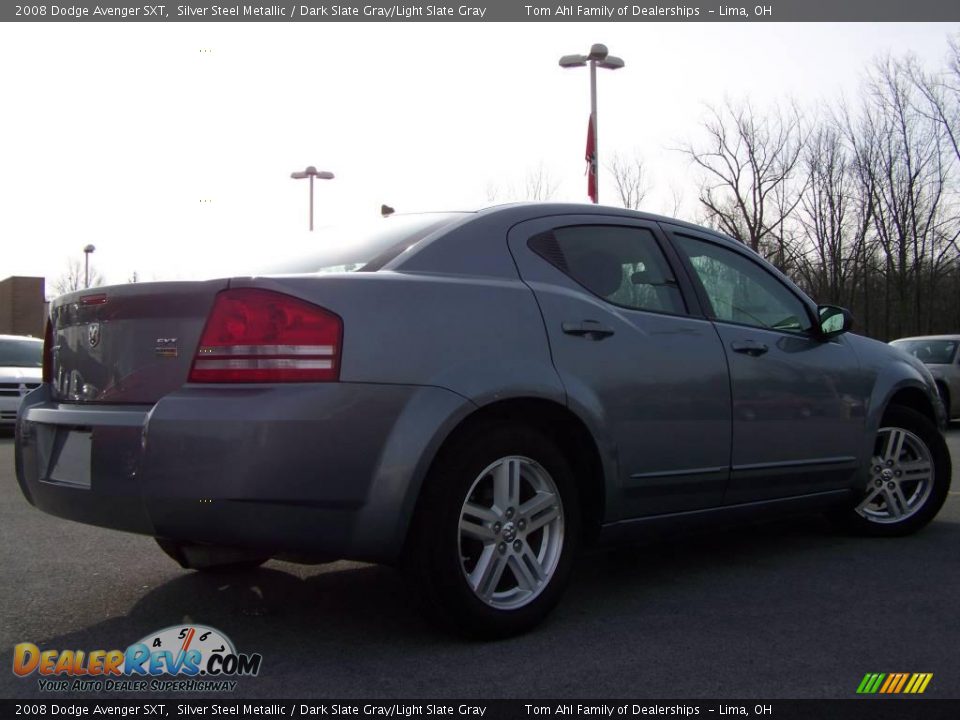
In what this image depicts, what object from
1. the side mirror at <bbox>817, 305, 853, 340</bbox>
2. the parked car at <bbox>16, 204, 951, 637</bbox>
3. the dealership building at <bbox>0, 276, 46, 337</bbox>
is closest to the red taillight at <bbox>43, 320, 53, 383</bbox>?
the parked car at <bbox>16, 204, 951, 637</bbox>

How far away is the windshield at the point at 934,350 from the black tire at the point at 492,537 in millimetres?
13532

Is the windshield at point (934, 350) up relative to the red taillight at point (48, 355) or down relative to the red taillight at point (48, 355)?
down

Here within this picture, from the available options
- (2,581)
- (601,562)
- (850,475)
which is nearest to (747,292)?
(850,475)

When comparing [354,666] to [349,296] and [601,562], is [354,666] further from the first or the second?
[601,562]

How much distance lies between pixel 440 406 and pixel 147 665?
4.08 ft

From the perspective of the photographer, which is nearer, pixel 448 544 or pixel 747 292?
pixel 448 544

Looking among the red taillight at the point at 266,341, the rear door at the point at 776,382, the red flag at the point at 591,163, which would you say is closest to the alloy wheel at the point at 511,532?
the red taillight at the point at 266,341

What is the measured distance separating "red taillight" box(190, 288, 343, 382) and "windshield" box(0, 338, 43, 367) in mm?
12311

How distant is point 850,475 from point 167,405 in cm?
351

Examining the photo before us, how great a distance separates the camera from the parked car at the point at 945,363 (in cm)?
1538

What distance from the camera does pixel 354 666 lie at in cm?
319

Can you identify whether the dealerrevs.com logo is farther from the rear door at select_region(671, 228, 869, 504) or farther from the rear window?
the rear door at select_region(671, 228, 869, 504)

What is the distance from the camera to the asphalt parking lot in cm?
306
